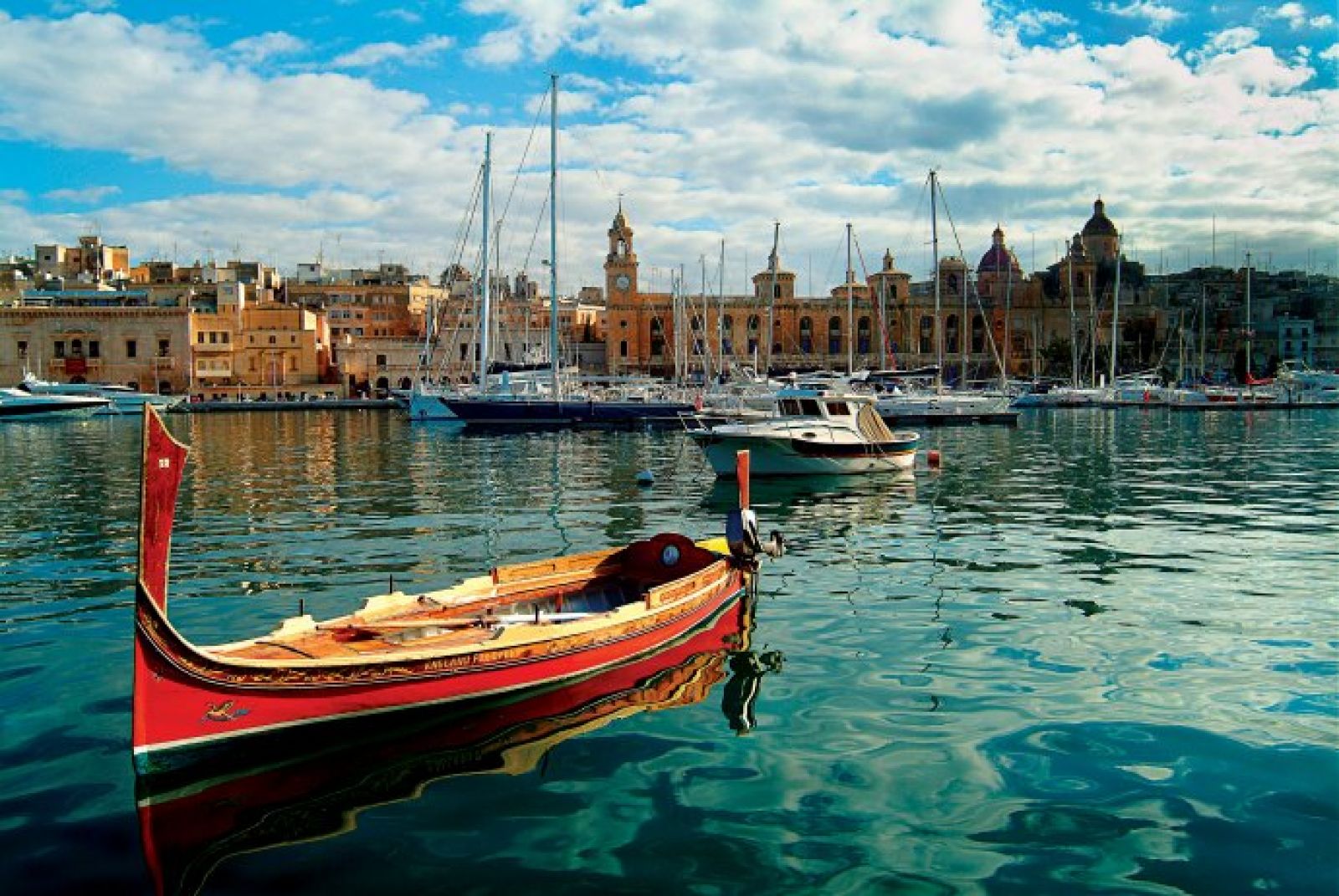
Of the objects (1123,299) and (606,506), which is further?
(1123,299)

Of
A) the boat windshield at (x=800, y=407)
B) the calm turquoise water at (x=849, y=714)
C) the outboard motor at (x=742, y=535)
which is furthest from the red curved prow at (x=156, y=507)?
the boat windshield at (x=800, y=407)

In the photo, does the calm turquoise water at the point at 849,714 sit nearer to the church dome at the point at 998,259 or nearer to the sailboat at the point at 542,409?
the sailboat at the point at 542,409

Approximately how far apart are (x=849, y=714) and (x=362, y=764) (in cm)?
397

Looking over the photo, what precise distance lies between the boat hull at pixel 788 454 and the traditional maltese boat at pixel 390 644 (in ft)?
46.8

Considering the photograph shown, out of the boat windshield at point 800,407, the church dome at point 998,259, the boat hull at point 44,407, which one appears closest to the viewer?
the boat windshield at point 800,407

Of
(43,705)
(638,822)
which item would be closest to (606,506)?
(43,705)

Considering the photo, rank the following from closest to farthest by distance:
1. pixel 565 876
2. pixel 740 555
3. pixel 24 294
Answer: pixel 565 876 < pixel 740 555 < pixel 24 294

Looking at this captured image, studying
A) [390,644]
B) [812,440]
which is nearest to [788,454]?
[812,440]

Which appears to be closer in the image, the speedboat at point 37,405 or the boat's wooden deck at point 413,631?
the boat's wooden deck at point 413,631

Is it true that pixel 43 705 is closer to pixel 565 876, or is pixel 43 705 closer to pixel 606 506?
pixel 565 876

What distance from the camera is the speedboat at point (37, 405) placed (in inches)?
2498

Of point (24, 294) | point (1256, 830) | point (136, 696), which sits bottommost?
point (1256, 830)

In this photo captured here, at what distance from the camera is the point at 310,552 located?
1709cm

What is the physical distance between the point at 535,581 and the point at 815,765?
441 cm
